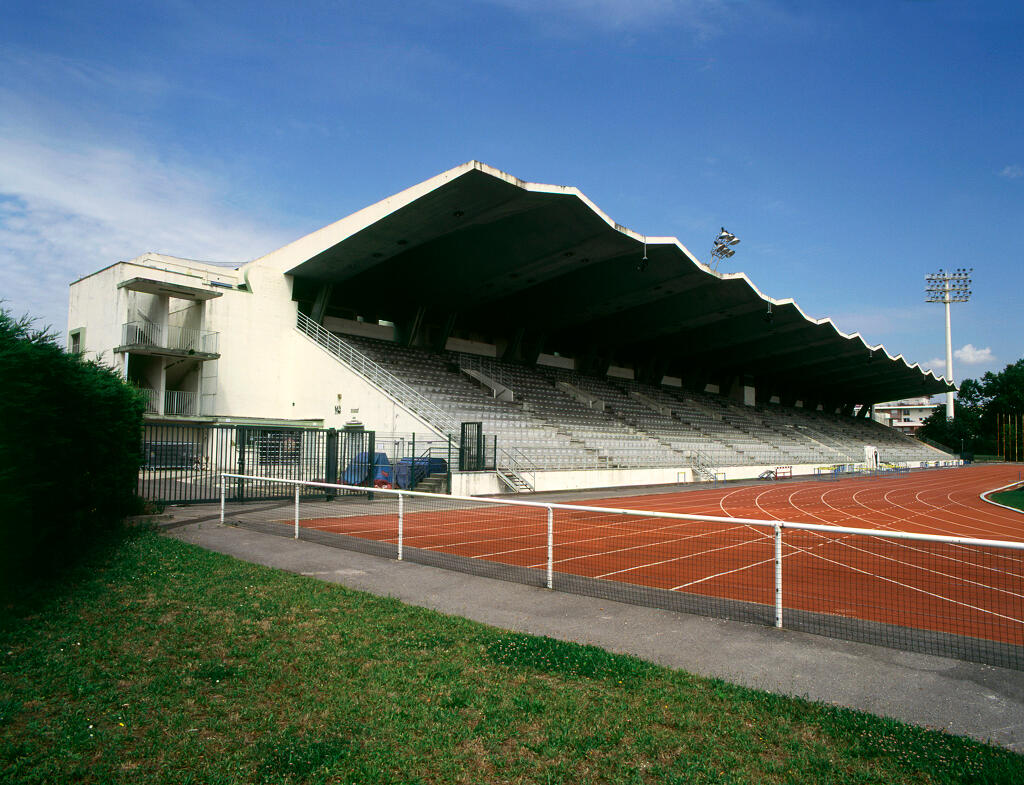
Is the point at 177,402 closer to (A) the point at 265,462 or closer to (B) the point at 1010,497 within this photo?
(A) the point at 265,462

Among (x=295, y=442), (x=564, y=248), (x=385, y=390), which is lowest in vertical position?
(x=295, y=442)

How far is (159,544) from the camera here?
36.2ft

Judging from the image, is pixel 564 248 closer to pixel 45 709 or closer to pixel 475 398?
pixel 475 398

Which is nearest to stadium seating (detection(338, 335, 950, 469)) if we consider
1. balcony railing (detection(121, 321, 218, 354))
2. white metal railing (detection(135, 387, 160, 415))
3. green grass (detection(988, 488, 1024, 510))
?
balcony railing (detection(121, 321, 218, 354))

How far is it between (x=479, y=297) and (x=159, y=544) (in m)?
26.3

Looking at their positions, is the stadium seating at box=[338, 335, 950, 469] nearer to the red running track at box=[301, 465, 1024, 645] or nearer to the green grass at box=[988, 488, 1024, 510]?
the red running track at box=[301, 465, 1024, 645]

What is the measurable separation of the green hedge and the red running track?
15.6 feet

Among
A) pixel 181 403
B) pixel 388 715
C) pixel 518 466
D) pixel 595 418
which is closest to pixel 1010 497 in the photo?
pixel 595 418

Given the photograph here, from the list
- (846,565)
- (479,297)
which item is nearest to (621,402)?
(479,297)

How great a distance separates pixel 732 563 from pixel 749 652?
5296 mm

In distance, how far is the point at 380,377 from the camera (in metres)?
29.8

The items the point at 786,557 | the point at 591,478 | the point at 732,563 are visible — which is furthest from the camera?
the point at 591,478

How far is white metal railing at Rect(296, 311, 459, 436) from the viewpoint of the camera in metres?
27.5

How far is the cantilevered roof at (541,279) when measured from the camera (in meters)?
25.7
